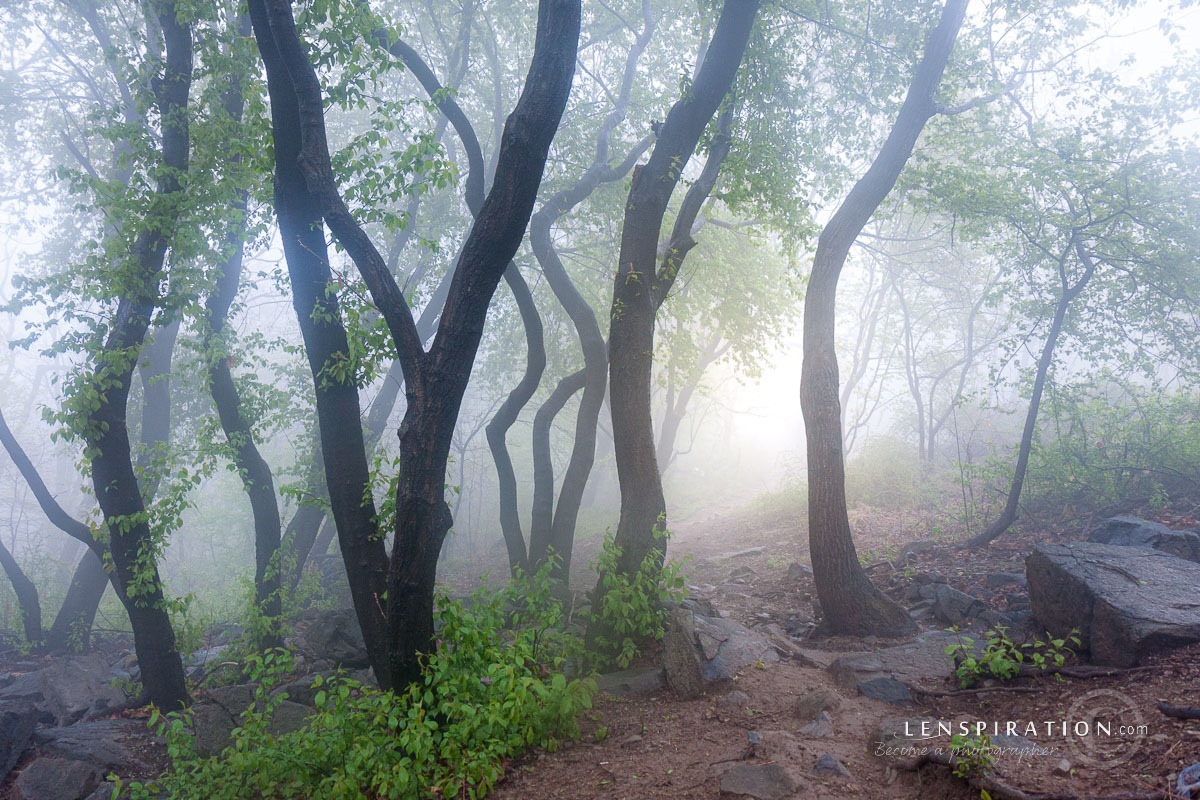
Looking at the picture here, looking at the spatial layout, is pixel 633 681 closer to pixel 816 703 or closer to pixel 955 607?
pixel 816 703

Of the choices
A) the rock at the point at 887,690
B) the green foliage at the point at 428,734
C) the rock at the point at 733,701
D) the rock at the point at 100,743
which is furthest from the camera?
the rock at the point at 100,743

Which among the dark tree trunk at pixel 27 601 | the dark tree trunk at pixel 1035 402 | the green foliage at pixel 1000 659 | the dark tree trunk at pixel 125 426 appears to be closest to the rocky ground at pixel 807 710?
the green foliage at pixel 1000 659

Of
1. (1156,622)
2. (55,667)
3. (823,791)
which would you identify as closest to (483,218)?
(823,791)

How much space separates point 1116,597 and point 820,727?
260 cm

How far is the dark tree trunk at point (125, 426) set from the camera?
712cm

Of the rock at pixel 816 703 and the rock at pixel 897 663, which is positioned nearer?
the rock at pixel 816 703

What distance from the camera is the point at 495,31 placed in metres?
14.0

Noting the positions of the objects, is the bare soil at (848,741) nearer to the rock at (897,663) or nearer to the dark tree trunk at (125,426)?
the rock at (897,663)

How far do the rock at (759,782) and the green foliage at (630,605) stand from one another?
2.02m

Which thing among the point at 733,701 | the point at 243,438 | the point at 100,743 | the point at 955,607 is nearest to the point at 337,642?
the point at 100,743

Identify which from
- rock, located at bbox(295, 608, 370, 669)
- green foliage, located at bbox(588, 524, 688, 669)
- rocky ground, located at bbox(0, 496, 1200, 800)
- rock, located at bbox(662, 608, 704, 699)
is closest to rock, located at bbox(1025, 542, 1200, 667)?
rocky ground, located at bbox(0, 496, 1200, 800)

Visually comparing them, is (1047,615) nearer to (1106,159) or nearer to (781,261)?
(1106,159)

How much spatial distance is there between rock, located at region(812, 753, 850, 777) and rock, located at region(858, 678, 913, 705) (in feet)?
4.74

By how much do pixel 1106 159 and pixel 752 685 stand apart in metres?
8.95
